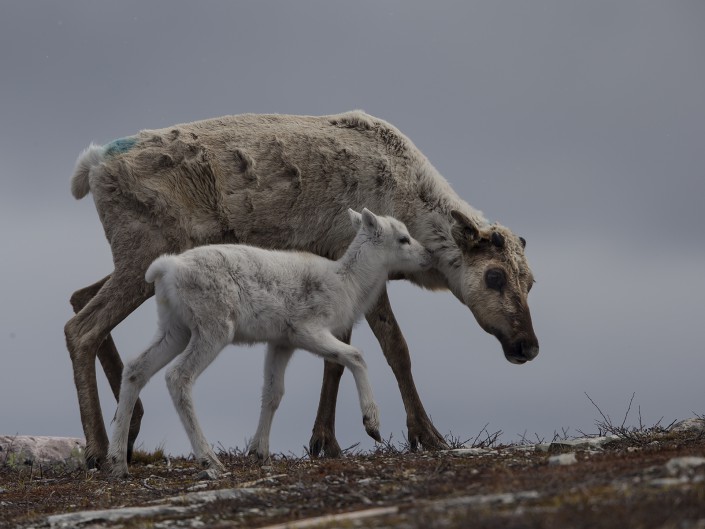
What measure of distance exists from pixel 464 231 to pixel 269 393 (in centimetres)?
356

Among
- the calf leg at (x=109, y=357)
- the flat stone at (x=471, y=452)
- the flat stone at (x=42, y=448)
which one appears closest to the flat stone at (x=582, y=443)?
the flat stone at (x=471, y=452)

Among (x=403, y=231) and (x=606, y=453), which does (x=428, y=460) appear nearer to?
(x=606, y=453)

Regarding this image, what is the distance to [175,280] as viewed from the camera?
33.4 ft

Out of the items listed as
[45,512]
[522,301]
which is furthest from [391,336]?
[45,512]

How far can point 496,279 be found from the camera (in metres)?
13.0

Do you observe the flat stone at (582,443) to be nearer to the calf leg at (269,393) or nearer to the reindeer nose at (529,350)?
the reindeer nose at (529,350)

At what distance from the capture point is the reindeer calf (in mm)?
10156

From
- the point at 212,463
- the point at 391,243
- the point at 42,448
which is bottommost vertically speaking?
the point at 212,463

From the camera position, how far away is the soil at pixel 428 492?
5.45 metres

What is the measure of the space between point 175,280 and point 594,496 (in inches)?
209

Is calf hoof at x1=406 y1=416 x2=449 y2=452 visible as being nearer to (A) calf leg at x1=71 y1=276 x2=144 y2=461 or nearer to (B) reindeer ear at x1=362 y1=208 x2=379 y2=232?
(B) reindeer ear at x1=362 y1=208 x2=379 y2=232

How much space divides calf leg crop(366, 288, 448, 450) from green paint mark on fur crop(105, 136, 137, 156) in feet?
12.3

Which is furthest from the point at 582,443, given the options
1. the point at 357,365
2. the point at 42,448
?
the point at 42,448

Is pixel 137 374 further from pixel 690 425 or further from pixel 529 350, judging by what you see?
pixel 690 425
